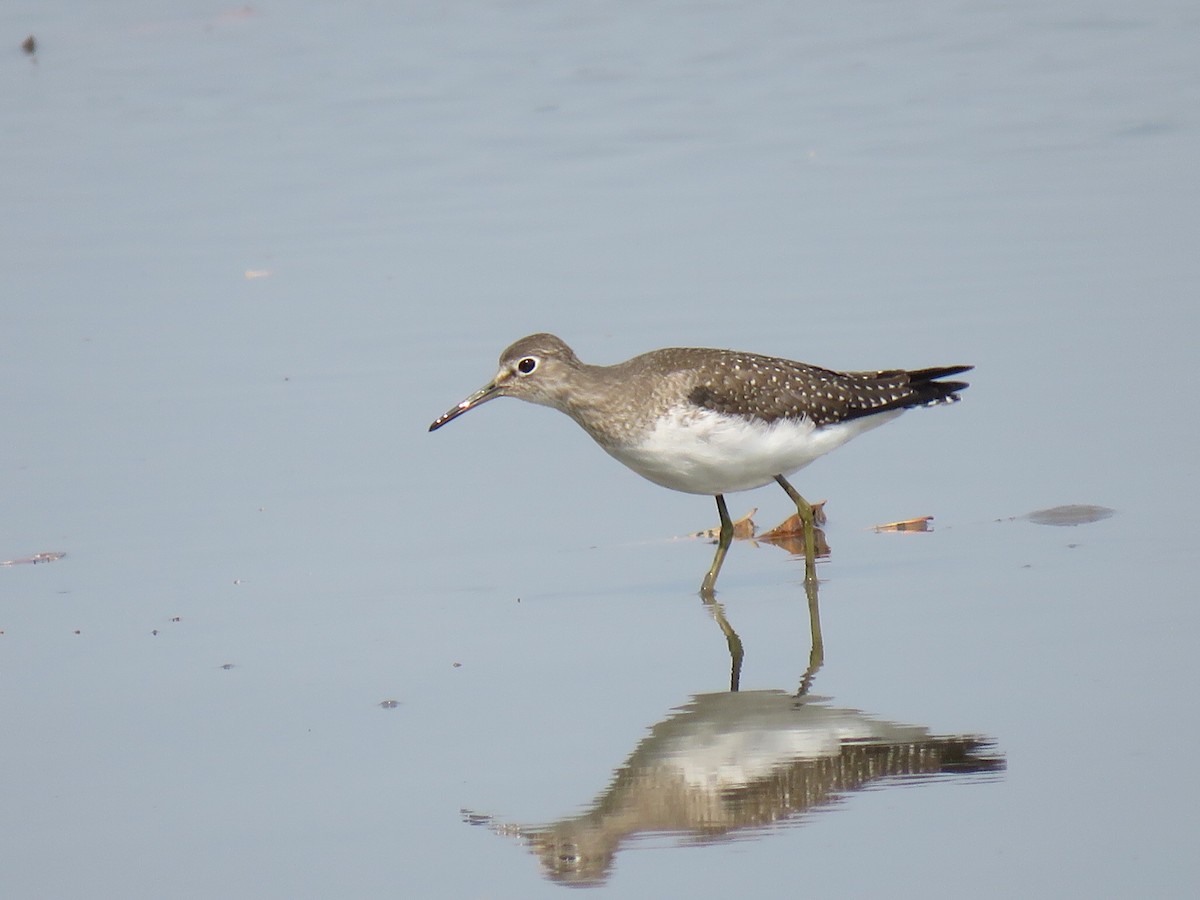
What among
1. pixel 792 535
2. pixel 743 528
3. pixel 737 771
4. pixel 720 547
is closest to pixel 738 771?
pixel 737 771

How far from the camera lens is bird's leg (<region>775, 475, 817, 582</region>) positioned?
7.56m

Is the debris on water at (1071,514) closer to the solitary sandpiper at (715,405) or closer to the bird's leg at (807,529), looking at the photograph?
the solitary sandpiper at (715,405)

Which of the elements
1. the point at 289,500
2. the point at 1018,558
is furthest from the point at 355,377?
the point at 1018,558

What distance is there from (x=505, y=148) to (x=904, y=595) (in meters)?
7.24

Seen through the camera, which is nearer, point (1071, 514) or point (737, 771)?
point (737, 771)

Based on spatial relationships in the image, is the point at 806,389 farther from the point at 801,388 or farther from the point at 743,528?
the point at 743,528

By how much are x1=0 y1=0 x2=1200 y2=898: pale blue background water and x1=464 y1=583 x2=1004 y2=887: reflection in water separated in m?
0.09

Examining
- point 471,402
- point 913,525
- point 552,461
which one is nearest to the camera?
point 913,525

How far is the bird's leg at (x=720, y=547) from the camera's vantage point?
7.52m

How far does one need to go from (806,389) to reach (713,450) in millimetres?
602

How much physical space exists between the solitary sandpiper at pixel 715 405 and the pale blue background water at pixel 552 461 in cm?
35

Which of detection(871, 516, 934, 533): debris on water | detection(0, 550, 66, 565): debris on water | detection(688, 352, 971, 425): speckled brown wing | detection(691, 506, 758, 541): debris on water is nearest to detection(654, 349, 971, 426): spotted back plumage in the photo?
detection(688, 352, 971, 425): speckled brown wing

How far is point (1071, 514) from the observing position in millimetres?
7711

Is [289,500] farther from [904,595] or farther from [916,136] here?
[916,136]
